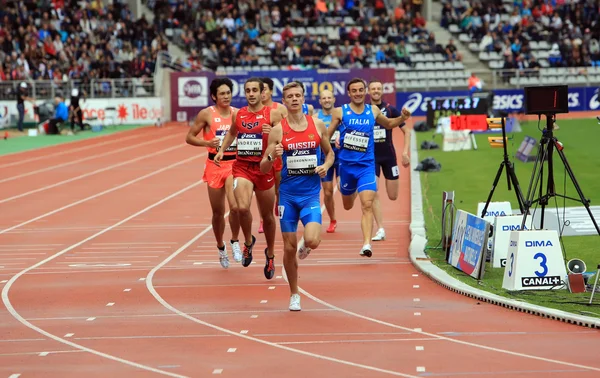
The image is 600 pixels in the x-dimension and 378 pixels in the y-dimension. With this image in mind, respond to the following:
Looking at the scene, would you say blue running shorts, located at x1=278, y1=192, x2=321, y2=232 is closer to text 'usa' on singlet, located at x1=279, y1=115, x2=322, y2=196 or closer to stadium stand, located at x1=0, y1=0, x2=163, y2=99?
text 'usa' on singlet, located at x1=279, y1=115, x2=322, y2=196

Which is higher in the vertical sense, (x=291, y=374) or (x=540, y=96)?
(x=540, y=96)

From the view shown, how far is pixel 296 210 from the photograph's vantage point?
436 inches

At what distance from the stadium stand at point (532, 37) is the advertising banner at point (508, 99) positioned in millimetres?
625

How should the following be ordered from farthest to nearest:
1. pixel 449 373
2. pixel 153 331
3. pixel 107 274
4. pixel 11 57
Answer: pixel 11 57
pixel 107 274
pixel 153 331
pixel 449 373

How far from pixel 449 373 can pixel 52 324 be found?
3980 millimetres

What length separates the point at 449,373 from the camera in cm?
810

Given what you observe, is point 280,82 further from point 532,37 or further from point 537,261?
point 537,261

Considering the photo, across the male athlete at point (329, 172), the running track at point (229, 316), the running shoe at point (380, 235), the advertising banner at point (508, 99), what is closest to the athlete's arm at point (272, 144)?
the running track at point (229, 316)

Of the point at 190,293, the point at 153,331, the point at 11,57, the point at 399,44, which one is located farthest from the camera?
the point at 399,44

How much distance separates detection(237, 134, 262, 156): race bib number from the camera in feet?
42.2

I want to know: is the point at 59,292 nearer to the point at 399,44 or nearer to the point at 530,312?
the point at 530,312

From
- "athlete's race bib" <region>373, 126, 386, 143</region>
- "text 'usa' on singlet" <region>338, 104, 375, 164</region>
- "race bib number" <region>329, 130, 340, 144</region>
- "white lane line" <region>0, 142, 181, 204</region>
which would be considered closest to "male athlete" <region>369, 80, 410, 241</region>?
"athlete's race bib" <region>373, 126, 386, 143</region>

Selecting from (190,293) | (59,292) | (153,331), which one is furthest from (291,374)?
(59,292)

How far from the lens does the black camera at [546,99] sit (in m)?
12.4
